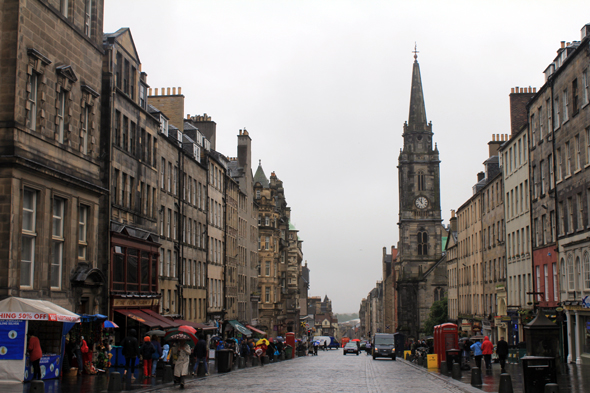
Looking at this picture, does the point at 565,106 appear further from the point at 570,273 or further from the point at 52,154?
the point at 52,154

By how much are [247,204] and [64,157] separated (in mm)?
49644

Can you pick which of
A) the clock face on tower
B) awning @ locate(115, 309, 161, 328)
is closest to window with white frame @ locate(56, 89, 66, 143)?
awning @ locate(115, 309, 161, 328)

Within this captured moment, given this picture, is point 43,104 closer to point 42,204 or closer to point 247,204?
point 42,204

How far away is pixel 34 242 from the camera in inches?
1020

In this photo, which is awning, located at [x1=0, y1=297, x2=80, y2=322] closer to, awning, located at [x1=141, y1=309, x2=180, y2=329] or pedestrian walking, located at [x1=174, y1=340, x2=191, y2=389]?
pedestrian walking, located at [x1=174, y1=340, x2=191, y2=389]

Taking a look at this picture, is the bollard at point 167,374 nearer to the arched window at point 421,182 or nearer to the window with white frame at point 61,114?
the window with white frame at point 61,114

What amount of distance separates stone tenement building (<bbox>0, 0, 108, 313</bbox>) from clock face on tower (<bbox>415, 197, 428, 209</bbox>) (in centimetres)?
9113

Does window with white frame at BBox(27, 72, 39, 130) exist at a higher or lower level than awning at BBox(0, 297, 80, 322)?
higher

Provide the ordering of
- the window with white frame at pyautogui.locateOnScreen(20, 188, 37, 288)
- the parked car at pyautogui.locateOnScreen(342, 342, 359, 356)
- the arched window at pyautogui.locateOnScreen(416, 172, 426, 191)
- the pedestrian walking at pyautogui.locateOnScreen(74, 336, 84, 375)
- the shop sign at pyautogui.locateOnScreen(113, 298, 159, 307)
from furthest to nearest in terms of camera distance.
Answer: the arched window at pyautogui.locateOnScreen(416, 172, 426, 191) → the parked car at pyautogui.locateOnScreen(342, 342, 359, 356) → the shop sign at pyautogui.locateOnScreen(113, 298, 159, 307) → the pedestrian walking at pyautogui.locateOnScreen(74, 336, 84, 375) → the window with white frame at pyautogui.locateOnScreen(20, 188, 37, 288)

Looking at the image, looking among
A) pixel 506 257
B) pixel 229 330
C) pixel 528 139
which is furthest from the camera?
pixel 229 330

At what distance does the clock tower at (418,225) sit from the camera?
4653 inches

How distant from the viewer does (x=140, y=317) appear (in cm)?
3538

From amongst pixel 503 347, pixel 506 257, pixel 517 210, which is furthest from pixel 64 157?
pixel 506 257

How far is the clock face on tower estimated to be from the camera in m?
120
